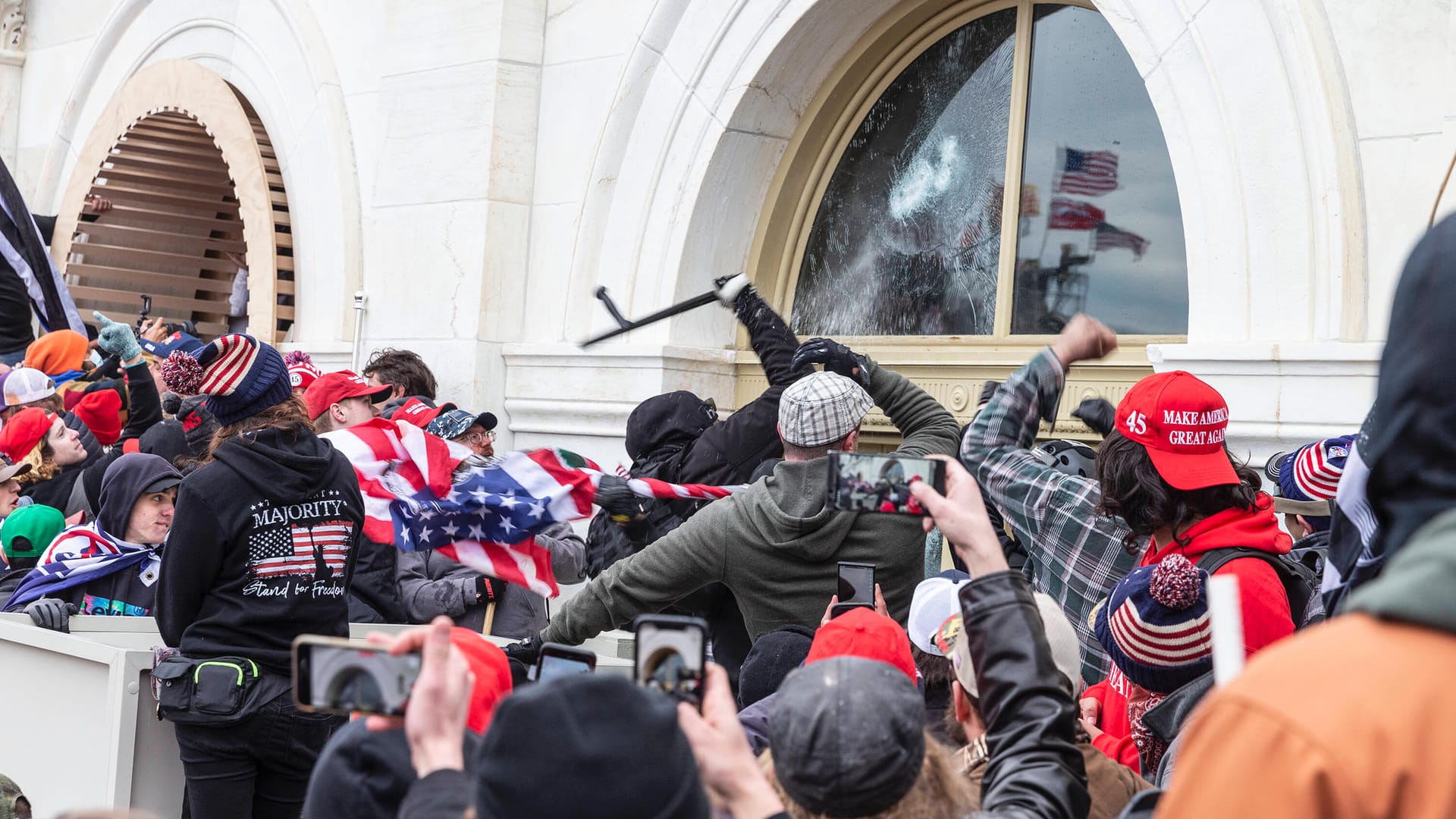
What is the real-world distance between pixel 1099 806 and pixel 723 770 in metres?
0.94

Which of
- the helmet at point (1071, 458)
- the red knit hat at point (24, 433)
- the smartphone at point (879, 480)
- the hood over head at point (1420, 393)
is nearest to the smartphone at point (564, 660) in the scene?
the smartphone at point (879, 480)

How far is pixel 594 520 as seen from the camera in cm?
445

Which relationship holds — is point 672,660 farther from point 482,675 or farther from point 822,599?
point 822,599

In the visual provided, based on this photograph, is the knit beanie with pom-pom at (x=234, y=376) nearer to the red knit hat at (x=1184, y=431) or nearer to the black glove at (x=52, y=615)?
the black glove at (x=52, y=615)

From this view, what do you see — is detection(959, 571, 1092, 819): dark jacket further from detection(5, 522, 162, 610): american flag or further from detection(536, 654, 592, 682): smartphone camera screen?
detection(5, 522, 162, 610): american flag

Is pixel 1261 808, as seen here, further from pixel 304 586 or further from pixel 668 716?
pixel 304 586

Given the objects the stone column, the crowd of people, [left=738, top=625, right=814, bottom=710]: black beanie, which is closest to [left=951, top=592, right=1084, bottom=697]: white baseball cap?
the crowd of people

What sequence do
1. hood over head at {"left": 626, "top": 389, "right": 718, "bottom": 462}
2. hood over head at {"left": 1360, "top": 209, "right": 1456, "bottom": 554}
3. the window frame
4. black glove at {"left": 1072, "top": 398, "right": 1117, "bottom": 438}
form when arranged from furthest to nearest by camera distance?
1. the window frame
2. hood over head at {"left": 626, "top": 389, "right": 718, "bottom": 462}
3. black glove at {"left": 1072, "top": 398, "right": 1117, "bottom": 438}
4. hood over head at {"left": 1360, "top": 209, "right": 1456, "bottom": 554}

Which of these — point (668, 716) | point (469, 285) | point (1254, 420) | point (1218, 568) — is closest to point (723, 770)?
point (668, 716)

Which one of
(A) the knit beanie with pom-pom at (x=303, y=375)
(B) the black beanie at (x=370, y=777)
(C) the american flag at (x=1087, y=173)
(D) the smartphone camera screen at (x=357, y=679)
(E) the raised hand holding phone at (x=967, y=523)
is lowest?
(B) the black beanie at (x=370, y=777)

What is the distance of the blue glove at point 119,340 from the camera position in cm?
618

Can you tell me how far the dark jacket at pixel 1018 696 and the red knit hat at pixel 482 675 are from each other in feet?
2.62

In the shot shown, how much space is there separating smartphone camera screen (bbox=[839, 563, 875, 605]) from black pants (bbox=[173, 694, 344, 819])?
1477 mm

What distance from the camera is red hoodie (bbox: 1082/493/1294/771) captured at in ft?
8.91
